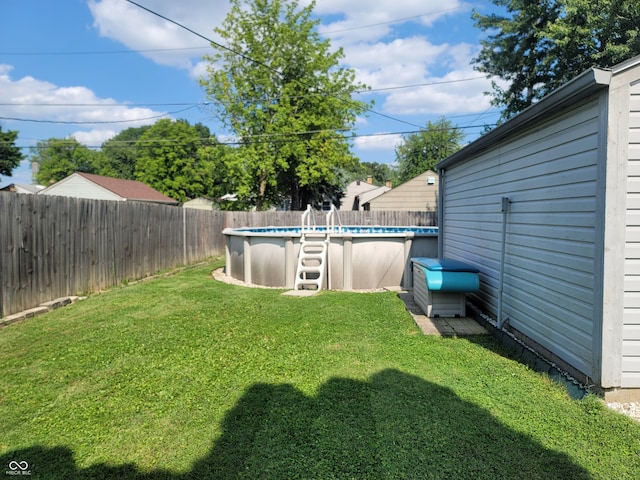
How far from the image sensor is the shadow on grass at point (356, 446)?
1.91 m

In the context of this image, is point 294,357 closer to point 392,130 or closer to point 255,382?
point 255,382

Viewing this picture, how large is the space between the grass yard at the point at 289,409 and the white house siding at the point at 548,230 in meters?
0.46

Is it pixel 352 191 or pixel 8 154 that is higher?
pixel 8 154

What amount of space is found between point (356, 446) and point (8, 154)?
43228mm

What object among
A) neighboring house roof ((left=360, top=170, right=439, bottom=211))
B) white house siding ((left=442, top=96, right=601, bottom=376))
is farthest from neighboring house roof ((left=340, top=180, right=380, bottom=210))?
white house siding ((left=442, top=96, right=601, bottom=376))

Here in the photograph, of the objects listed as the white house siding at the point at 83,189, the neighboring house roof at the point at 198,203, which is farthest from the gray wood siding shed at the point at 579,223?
the neighboring house roof at the point at 198,203

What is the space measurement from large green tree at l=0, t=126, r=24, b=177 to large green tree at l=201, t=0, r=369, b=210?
23.1 metres

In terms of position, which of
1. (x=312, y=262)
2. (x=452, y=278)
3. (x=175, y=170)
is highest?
(x=175, y=170)

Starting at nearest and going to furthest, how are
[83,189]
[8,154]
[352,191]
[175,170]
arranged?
[83,189] → [8,154] → [175,170] → [352,191]

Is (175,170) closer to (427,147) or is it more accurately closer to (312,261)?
(427,147)

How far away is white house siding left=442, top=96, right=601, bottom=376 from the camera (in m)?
2.74

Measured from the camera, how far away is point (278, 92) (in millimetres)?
20719

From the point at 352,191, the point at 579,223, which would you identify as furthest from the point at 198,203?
the point at 579,223

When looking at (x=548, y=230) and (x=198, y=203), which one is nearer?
(x=548, y=230)
